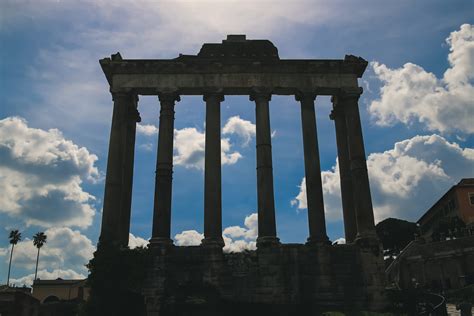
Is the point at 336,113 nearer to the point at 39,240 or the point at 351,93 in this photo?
the point at 351,93

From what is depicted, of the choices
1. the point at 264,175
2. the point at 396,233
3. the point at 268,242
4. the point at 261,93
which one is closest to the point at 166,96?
the point at 261,93

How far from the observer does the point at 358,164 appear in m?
26.5

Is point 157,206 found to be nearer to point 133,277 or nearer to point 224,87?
point 133,277

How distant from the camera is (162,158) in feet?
86.6

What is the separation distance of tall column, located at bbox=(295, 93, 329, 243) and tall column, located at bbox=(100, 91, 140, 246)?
10.6 m

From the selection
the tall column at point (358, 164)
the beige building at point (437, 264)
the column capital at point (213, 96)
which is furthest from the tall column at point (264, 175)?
the beige building at point (437, 264)

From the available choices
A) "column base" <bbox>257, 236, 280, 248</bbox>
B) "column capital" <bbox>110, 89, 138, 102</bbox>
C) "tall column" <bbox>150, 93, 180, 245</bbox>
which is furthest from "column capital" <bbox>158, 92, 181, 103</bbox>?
"column base" <bbox>257, 236, 280, 248</bbox>

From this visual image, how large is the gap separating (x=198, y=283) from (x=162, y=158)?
7.43m

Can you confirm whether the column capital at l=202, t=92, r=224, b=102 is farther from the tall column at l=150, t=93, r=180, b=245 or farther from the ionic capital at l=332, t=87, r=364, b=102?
the ionic capital at l=332, t=87, r=364, b=102

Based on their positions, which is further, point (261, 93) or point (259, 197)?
point (261, 93)

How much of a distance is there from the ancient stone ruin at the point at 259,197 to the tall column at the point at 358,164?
0.06 metres

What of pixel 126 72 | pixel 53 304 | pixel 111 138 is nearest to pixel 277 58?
pixel 126 72

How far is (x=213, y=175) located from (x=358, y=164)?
845 cm

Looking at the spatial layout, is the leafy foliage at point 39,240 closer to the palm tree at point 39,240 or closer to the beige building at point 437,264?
the palm tree at point 39,240
